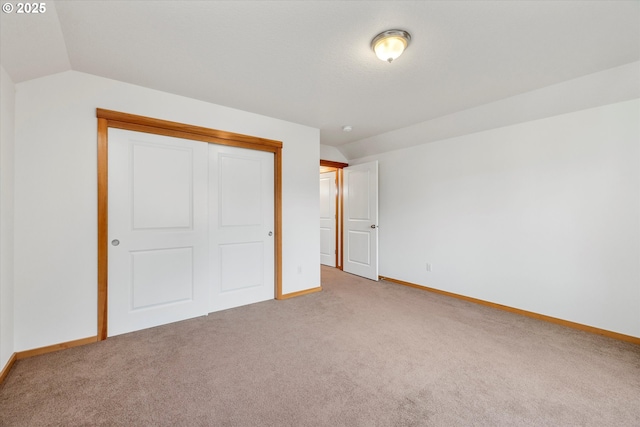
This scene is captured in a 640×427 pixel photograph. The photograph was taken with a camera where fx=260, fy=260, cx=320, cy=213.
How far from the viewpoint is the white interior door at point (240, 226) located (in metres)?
3.09

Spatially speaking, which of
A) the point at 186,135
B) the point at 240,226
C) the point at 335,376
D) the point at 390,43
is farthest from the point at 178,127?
the point at 335,376

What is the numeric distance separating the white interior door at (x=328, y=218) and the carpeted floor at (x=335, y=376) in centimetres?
278

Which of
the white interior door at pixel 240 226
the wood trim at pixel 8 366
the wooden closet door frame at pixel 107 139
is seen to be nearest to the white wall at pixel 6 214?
the wood trim at pixel 8 366

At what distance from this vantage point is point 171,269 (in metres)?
2.79

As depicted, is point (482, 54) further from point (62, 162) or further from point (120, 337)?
point (120, 337)

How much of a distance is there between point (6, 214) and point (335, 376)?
8.84ft

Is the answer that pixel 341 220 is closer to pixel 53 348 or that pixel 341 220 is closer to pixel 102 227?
pixel 102 227

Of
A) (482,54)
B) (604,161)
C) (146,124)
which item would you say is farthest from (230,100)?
(604,161)

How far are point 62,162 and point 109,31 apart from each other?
1199 mm

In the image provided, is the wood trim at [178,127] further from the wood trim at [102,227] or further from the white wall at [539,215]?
the white wall at [539,215]

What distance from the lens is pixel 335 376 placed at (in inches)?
73.2

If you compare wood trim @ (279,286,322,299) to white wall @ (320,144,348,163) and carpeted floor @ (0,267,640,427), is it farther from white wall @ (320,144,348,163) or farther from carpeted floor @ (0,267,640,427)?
white wall @ (320,144,348,163)

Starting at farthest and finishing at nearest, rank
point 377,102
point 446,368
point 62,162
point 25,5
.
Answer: point 377,102 → point 62,162 → point 446,368 → point 25,5

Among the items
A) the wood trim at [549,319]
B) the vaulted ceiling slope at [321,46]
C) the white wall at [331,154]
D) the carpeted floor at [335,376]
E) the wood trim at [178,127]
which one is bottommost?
the carpeted floor at [335,376]
